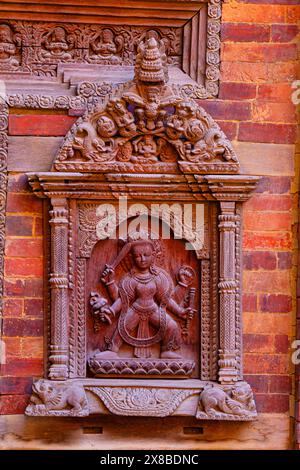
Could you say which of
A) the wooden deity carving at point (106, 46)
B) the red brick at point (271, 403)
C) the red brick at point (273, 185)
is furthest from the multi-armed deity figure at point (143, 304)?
the wooden deity carving at point (106, 46)

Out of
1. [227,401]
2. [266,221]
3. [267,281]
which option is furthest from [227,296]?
[227,401]

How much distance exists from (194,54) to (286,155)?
1005 mm

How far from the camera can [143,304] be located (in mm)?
6398

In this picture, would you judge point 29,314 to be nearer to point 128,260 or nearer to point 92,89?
point 128,260

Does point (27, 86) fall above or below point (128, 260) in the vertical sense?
above

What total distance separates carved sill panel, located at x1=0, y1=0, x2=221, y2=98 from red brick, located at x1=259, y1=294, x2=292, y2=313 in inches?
60.7

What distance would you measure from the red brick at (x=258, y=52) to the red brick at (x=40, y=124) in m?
1.23

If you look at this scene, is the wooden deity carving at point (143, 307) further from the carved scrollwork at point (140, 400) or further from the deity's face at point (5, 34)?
the deity's face at point (5, 34)

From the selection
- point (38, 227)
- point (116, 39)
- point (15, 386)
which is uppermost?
point (116, 39)

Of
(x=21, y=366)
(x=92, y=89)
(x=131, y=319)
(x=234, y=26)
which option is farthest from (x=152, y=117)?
(x=21, y=366)

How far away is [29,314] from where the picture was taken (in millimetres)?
6418

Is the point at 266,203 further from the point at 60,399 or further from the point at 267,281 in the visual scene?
the point at 60,399

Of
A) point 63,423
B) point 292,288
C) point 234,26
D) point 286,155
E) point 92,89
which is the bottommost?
point 63,423

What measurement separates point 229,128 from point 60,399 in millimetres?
2294
